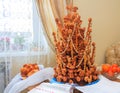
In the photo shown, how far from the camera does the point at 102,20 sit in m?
2.66

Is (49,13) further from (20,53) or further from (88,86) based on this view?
(88,86)

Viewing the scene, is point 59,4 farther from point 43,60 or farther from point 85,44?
point 85,44

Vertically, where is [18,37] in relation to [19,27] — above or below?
below

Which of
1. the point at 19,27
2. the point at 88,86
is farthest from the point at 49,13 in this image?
the point at 88,86

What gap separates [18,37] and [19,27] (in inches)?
4.5

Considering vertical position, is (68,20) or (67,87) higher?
(68,20)

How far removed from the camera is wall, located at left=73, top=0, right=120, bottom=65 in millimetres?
2531

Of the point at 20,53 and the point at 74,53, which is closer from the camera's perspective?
the point at 74,53

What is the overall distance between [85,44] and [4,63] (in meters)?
1.29

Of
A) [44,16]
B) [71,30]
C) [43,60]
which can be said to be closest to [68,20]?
[71,30]

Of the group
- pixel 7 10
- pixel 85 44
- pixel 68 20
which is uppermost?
pixel 7 10

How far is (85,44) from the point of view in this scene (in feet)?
3.59

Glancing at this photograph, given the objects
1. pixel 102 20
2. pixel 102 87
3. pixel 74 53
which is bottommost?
pixel 102 87

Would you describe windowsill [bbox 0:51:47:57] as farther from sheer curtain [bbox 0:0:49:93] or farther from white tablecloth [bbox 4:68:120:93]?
white tablecloth [bbox 4:68:120:93]
